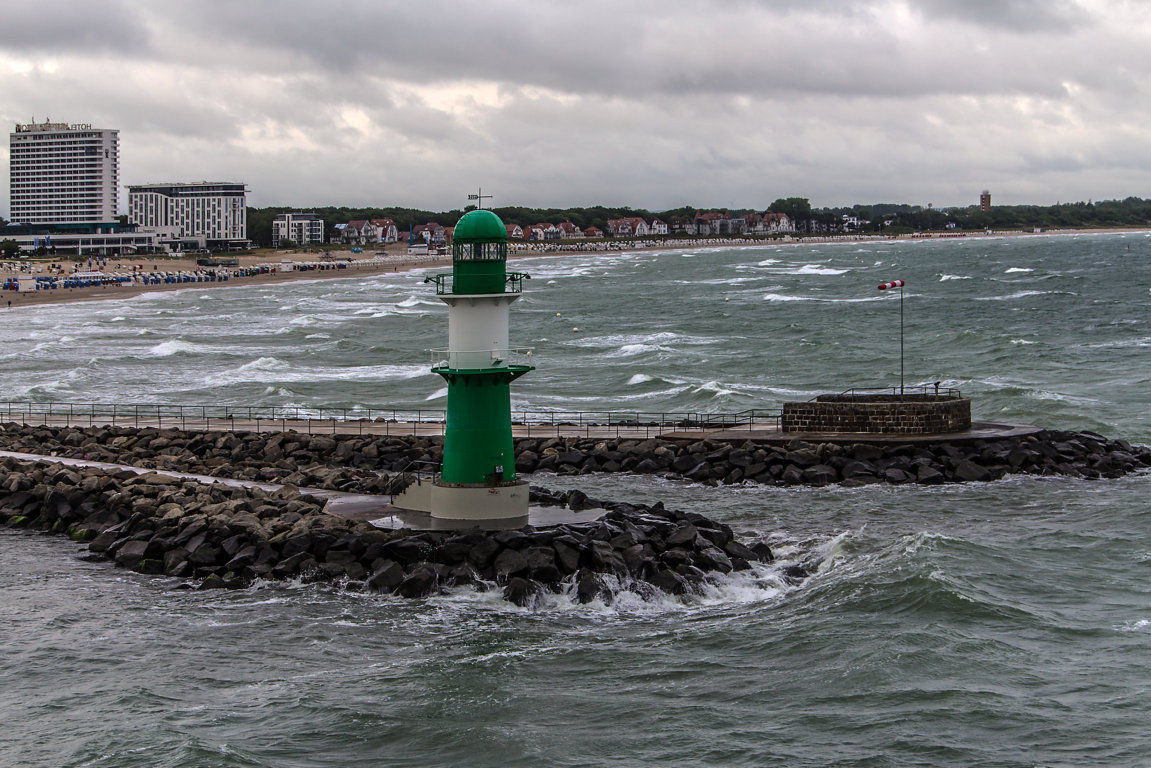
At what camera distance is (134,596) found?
21469 millimetres

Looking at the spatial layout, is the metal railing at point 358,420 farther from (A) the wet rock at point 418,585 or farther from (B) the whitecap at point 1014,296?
(B) the whitecap at point 1014,296

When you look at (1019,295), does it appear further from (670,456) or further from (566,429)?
(670,456)

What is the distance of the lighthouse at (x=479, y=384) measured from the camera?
2238 centimetres

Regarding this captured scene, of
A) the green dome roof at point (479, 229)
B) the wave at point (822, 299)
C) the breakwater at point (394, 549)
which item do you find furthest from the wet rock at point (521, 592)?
the wave at point (822, 299)

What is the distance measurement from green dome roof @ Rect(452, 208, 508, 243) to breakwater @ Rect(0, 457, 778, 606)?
4.96 m

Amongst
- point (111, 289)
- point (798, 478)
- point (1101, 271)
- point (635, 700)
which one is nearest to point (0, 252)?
point (111, 289)

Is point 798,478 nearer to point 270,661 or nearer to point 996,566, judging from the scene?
point 996,566

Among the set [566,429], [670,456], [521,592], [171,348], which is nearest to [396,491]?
[521,592]

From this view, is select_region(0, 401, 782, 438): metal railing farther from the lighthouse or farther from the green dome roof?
the green dome roof

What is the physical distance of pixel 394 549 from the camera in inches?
850

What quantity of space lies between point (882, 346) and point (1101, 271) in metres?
67.8

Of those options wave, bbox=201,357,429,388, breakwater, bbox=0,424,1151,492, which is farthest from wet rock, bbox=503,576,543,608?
wave, bbox=201,357,429,388

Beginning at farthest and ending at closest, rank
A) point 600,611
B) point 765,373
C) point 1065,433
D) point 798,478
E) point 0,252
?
point 0,252, point 765,373, point 1065,433, point 798,478, point 600,611

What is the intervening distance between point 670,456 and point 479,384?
10.8 metres
